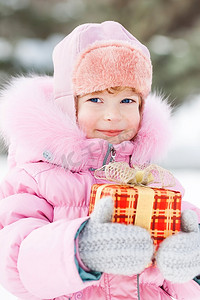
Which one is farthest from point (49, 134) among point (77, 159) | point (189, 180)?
point (189, 180)

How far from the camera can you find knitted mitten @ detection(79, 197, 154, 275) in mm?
763

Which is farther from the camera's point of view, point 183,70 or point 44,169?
point 183,70

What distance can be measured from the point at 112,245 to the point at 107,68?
1.50ft

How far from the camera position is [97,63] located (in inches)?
41.2

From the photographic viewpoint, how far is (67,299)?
3.10 feet

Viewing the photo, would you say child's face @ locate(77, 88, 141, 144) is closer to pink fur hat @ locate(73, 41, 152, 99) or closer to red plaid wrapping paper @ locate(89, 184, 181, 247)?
pink fur hat @ locate(73, 41, 152, 99)

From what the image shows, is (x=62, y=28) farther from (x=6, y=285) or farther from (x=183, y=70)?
(x=6, y=285)

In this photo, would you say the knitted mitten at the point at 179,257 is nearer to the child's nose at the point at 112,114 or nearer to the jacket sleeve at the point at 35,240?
the jacket sleeve at the point at 35,240

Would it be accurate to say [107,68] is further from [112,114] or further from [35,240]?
[35,240]

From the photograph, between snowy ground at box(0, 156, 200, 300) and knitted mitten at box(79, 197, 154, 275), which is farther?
snowy ground at box(0, 156, 200, 300)

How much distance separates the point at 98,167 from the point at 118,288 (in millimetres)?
288

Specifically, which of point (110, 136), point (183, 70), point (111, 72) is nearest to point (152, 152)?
point (110, 136)

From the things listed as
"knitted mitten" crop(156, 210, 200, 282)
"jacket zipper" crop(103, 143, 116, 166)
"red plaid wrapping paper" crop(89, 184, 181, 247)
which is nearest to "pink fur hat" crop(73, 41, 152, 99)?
"jacket zipper" crop(103, 143, 116, 166)

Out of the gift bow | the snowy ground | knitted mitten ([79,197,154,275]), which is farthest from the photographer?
the snowy ground
